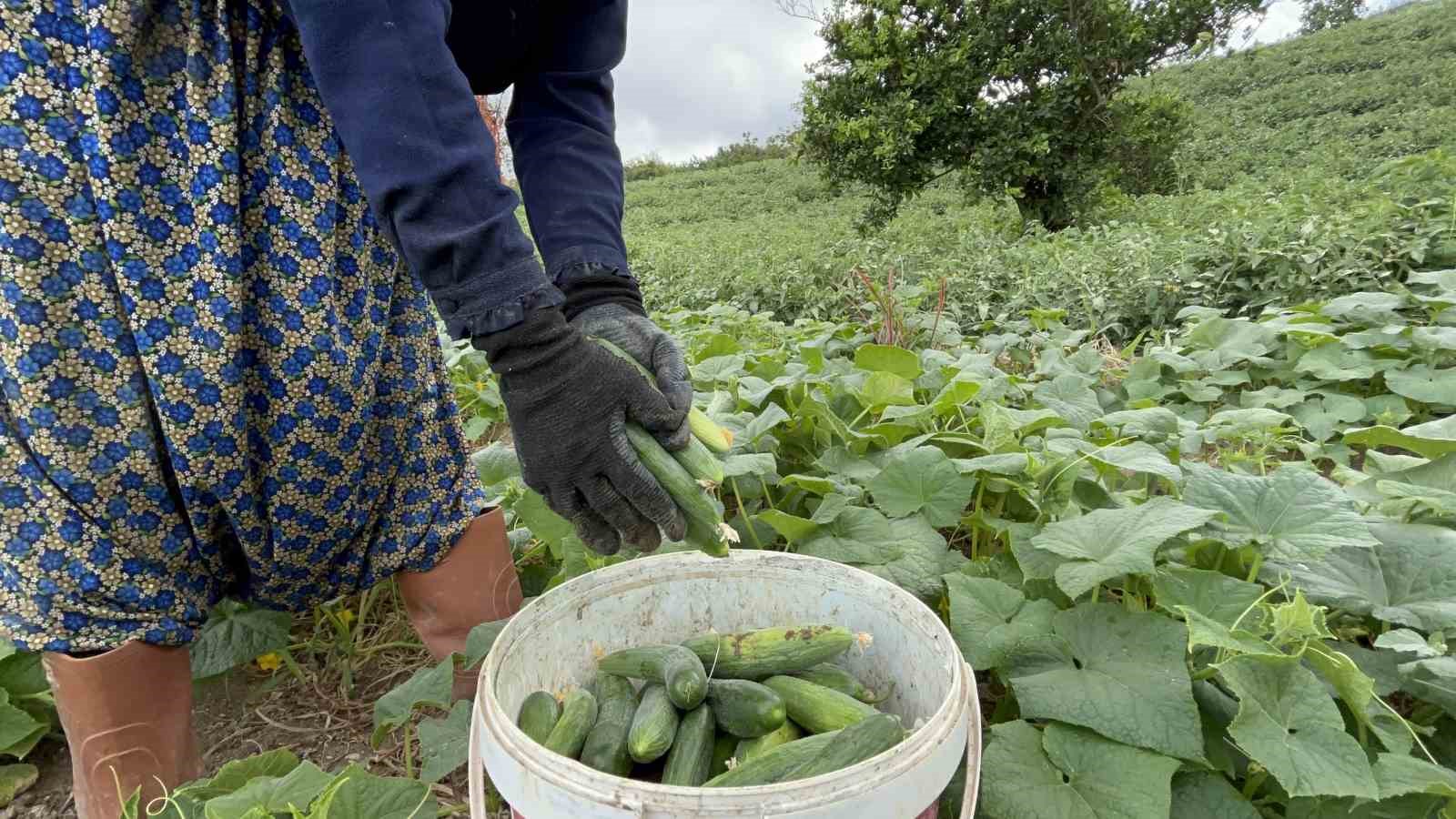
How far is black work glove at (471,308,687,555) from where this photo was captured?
→ 4.64 feet

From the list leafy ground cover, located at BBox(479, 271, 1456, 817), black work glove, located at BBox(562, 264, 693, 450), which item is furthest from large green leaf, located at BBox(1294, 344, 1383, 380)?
black work glove, located at BBox(562, 264, 693, 450)

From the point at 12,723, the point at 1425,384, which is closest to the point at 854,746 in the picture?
the point at 12,723

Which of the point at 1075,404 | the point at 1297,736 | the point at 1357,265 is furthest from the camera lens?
the point at 1357,265

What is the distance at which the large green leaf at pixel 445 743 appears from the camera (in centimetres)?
148

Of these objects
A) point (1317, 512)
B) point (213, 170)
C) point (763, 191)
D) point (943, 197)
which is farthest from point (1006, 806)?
point (763, 191)

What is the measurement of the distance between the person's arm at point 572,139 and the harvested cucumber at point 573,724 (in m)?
0.93

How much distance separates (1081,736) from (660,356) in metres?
1.03

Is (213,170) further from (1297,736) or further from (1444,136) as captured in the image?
(1444,136)

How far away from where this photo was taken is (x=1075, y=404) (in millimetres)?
2541

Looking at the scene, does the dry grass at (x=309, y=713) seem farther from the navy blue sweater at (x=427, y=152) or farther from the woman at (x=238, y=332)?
the navy blue sweater at (x=427, y=152)

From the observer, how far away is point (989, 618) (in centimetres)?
159

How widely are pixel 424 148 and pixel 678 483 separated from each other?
2.28ft

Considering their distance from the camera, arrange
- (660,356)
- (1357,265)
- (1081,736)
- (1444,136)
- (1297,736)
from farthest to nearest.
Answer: (1444,136) → (1357,265) → (660,356) → (1081,736) → (1297,736)

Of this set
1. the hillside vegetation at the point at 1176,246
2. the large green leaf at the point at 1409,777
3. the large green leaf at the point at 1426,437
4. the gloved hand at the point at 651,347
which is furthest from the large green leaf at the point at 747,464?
the hillside vegetation at the point at 1176,246
